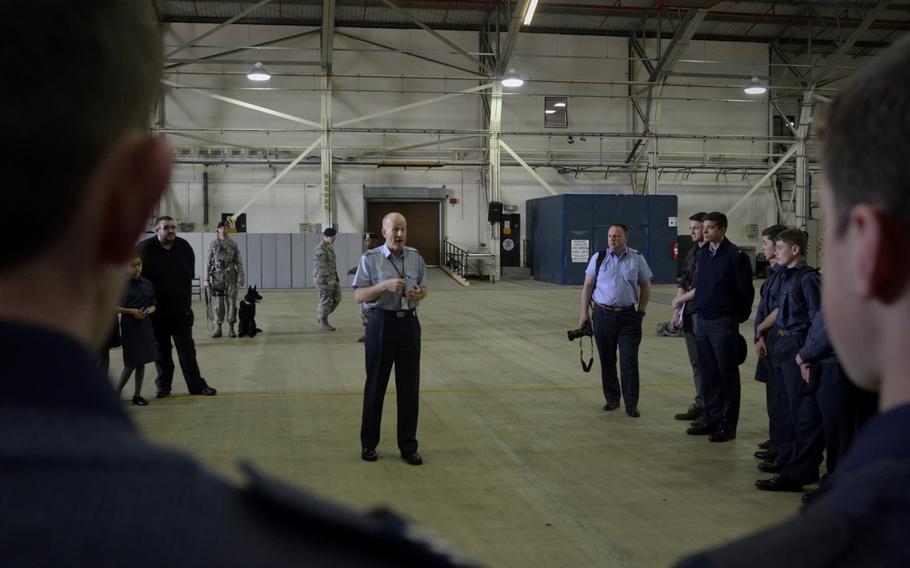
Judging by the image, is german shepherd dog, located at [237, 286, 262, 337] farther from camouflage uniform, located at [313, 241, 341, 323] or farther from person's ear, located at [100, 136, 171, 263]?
person's ear, located at [100, 136, 171, 263]

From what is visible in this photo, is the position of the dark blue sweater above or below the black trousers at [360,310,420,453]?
above

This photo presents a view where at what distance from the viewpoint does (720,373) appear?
649 centimetres

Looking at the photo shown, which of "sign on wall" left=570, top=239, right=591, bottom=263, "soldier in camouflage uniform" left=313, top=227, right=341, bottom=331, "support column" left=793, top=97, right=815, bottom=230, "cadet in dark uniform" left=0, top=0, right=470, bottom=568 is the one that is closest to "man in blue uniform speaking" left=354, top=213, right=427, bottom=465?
"cadet in dark uniform" left=0, top=0, right=470, bottom=568

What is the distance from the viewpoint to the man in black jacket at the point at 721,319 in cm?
637

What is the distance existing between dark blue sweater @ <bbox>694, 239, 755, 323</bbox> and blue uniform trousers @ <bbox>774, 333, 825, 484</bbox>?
1108mm

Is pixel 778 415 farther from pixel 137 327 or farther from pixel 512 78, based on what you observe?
pixel 512 78

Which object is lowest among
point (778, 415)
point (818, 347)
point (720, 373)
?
point (778, 415)

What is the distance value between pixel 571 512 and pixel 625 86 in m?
24.2

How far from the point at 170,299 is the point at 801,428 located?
228 inches

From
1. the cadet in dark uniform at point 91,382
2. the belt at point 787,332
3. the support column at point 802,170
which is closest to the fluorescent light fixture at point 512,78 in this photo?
the support column at point 802,170

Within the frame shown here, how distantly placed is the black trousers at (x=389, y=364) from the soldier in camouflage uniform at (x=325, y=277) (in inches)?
289

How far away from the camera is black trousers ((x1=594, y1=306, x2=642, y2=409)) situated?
7215 millimetres

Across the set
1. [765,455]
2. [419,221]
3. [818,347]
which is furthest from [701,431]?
[419,221]

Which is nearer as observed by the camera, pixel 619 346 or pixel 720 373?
pixel 720 373
